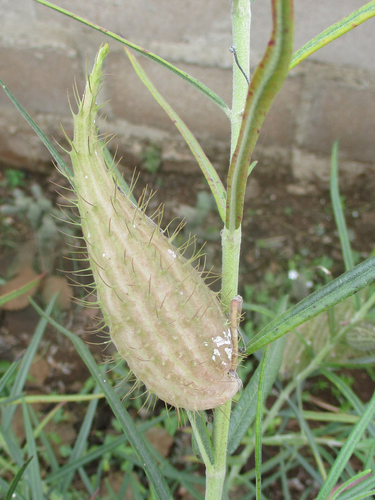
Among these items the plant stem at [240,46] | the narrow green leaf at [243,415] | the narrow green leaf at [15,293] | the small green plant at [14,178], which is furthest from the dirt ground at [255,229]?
the plant stem at [240,46]

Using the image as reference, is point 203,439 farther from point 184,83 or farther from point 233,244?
point 184,83

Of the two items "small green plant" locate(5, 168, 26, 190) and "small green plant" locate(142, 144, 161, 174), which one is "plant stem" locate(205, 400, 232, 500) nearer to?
"small green plant" locate(142, 144, 161, 174)

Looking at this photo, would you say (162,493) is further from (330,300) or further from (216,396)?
(330,300)

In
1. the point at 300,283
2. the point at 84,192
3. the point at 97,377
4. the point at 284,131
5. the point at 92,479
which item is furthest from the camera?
the point at 284,131

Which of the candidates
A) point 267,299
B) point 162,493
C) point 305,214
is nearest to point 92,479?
point 162,493

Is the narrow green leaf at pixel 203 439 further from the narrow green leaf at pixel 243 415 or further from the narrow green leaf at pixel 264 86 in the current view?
the narrow green leaf at pixel 264 86

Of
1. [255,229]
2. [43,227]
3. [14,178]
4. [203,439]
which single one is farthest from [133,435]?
[14,178]
